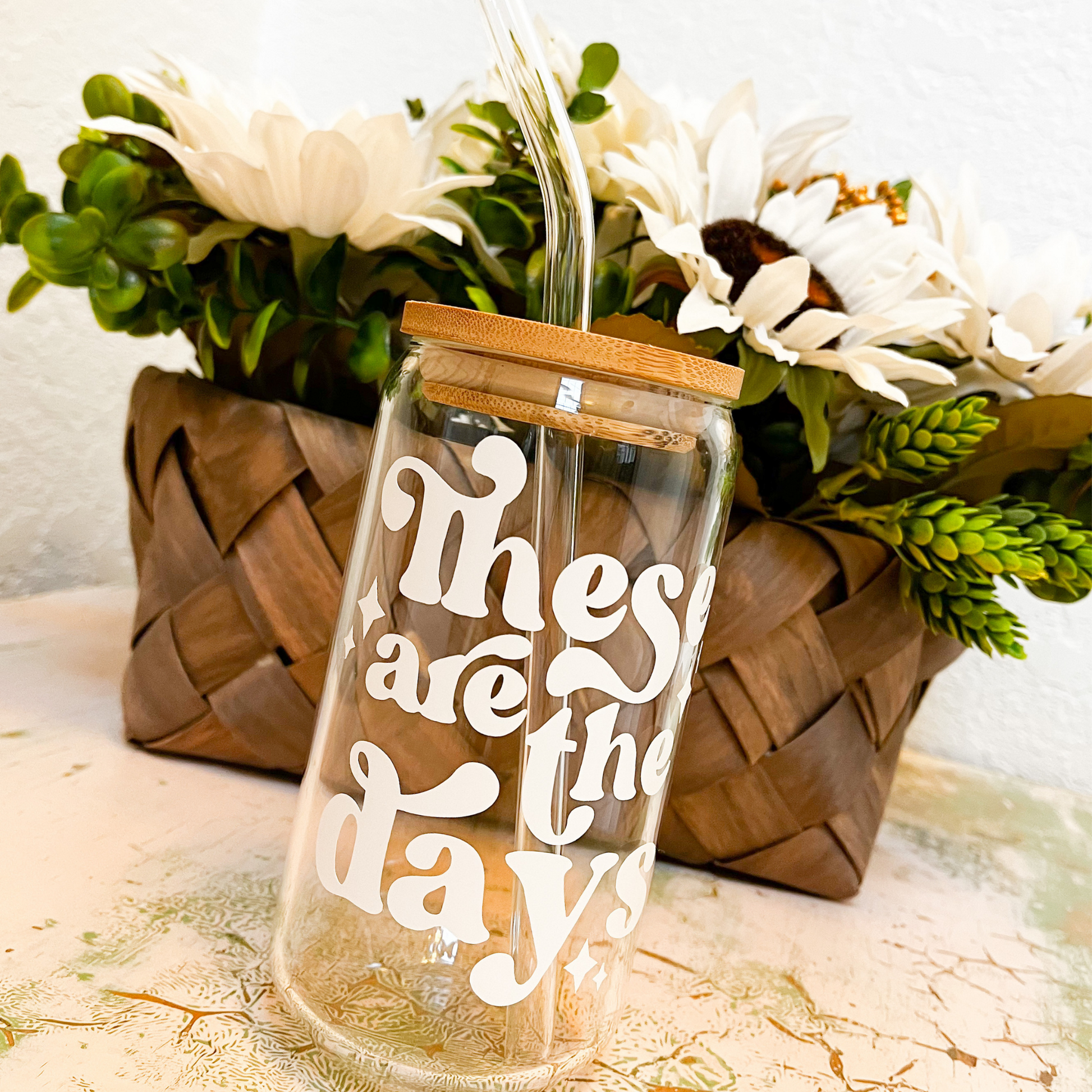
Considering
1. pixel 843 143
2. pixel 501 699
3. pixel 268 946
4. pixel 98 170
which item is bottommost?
pixel 268 946

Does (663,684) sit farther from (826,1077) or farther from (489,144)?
(489,144)

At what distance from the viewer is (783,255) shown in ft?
1.36

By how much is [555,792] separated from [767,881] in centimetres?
24

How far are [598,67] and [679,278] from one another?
102mm

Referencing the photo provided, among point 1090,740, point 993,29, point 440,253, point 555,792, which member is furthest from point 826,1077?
point 993,29

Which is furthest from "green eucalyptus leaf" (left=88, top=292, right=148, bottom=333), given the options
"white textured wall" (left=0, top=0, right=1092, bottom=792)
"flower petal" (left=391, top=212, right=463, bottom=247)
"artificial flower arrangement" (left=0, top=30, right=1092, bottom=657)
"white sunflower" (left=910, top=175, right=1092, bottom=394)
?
"white sunflower" (left=910, top=175, right=1092, bottom=394)

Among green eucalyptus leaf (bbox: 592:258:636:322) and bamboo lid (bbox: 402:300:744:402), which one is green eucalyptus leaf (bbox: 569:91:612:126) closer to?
green eucalyptus leaf (bbox: 592:258:636:322)

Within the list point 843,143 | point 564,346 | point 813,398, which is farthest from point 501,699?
point 843,143

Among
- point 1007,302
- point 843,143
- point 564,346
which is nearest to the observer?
point 564,346

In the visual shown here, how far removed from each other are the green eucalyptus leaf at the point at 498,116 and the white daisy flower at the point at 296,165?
0.05m

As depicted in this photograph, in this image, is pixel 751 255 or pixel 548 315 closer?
pixel 548 315

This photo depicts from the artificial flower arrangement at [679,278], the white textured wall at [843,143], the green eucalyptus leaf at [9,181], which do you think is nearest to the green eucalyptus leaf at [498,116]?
the artificial flower arrangement at [679,278]

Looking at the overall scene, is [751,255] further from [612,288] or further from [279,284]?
[279,284]

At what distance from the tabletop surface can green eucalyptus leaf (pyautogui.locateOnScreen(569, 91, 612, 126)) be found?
337 millimetres
